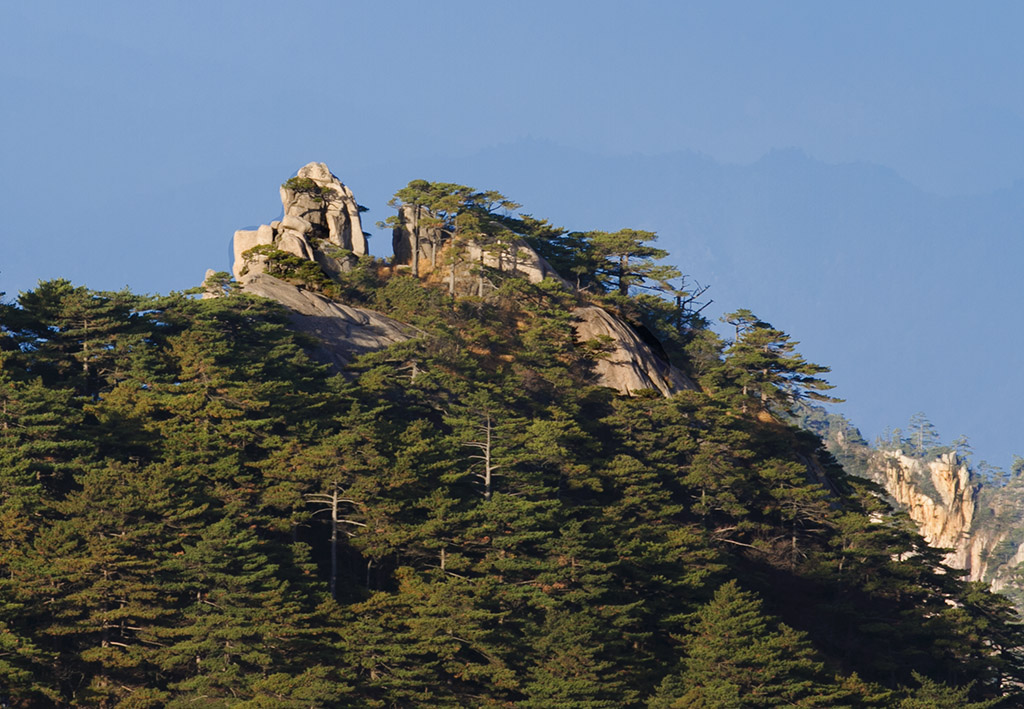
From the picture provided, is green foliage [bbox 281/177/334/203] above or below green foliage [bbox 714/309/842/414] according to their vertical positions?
above

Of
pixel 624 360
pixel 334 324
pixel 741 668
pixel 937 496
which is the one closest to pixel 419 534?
pixel 741 668

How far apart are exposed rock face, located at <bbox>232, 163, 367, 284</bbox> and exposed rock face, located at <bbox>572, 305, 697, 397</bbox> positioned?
12.9 meters

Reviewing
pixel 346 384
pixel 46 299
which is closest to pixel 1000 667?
pixel 346 384

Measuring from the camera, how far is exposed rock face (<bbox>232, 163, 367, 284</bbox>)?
235 feet

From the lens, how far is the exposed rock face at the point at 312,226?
235ft

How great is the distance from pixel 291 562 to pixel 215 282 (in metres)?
20.5

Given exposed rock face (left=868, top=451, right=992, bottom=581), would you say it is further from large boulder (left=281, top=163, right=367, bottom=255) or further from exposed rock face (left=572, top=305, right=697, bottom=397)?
large boulder (left=281, top=163, right=367, bottom=255)

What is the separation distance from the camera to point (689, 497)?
6675 cm

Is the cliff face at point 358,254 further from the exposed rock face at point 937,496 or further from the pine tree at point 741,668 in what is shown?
the exposed rock face at point 937,496

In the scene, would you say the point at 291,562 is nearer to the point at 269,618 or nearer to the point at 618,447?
the point at 269,618

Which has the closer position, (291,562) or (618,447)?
(291,562)

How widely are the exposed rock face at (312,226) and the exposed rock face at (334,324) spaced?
397 centimetres

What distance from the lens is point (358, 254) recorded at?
75.2 meters

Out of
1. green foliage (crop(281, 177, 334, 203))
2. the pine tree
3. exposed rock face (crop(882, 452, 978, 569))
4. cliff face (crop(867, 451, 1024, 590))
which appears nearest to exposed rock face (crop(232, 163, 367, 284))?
green foliage (crop(281, 177, 334, 203))
